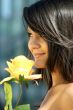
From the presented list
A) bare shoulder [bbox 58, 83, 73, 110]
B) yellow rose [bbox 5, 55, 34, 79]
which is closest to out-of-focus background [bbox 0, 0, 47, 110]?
yellow rose [bbox 5, 55, 34, 79]

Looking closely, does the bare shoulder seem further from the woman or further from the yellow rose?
the yellow rose

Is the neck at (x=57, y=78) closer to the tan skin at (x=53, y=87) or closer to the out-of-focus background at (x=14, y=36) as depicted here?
the tan skin at (x=53, y=87)

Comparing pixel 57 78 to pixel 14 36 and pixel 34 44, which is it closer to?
pixel 34 44

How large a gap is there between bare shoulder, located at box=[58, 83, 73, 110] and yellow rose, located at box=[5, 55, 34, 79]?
0.47ft

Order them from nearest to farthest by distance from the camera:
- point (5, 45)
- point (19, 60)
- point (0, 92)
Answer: point (19, 60)
point (0, 92)
point (5, 45)

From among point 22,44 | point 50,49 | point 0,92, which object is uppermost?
point 50,49

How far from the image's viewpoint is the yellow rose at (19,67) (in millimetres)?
994

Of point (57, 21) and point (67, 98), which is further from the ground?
point (57, 21)

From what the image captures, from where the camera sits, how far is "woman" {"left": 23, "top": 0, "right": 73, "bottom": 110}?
0.94m

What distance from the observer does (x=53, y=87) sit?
951 millimetres

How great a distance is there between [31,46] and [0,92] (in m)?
1.46

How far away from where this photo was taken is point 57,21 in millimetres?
938

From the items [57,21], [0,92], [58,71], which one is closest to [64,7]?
[57,21]

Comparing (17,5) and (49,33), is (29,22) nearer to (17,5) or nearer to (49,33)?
(49,33)
